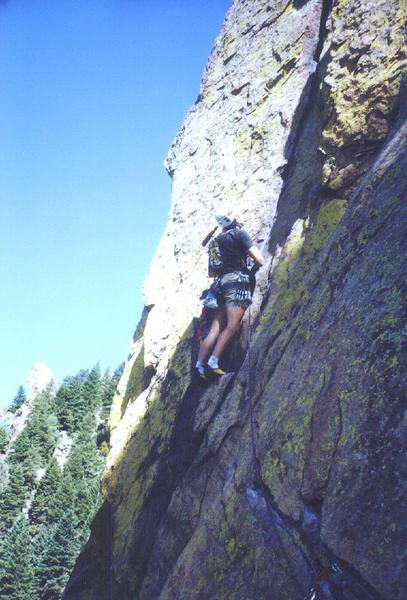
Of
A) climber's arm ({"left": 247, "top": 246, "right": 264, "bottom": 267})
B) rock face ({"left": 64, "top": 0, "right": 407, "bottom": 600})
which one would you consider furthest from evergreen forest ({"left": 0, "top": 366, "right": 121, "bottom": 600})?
climber's arm ({"left": 247, "top": 246, "right": 264, "bottom": 267})

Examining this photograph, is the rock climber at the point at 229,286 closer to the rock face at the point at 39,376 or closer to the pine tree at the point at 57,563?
the pine tree at the point at 57,563

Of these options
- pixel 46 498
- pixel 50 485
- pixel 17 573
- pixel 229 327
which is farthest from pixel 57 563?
pixel 229 327

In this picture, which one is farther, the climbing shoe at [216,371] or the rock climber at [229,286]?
the rock climber at [229,286]

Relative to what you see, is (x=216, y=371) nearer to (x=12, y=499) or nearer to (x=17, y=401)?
(x=12, y=499)

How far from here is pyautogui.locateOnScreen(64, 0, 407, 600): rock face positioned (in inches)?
152

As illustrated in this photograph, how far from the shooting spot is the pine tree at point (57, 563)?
46406 millimetres

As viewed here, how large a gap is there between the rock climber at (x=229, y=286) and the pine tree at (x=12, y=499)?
6746 centimetres

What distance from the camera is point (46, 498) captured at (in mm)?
64000

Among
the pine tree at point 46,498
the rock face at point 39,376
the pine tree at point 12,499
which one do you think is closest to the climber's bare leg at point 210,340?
the pine tree at point 46,498

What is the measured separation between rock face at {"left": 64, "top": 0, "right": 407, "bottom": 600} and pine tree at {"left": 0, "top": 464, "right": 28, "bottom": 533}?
60.7 metres

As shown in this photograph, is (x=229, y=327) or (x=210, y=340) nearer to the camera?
(x=229, y=327)

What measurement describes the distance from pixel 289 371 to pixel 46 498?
6928 cm

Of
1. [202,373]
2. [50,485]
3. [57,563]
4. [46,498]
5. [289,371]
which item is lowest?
[57,563]

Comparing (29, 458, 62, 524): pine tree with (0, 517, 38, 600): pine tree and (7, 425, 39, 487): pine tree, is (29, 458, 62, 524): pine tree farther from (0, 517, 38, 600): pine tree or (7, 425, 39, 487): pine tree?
(0, 517, 38, 600): pine tree
